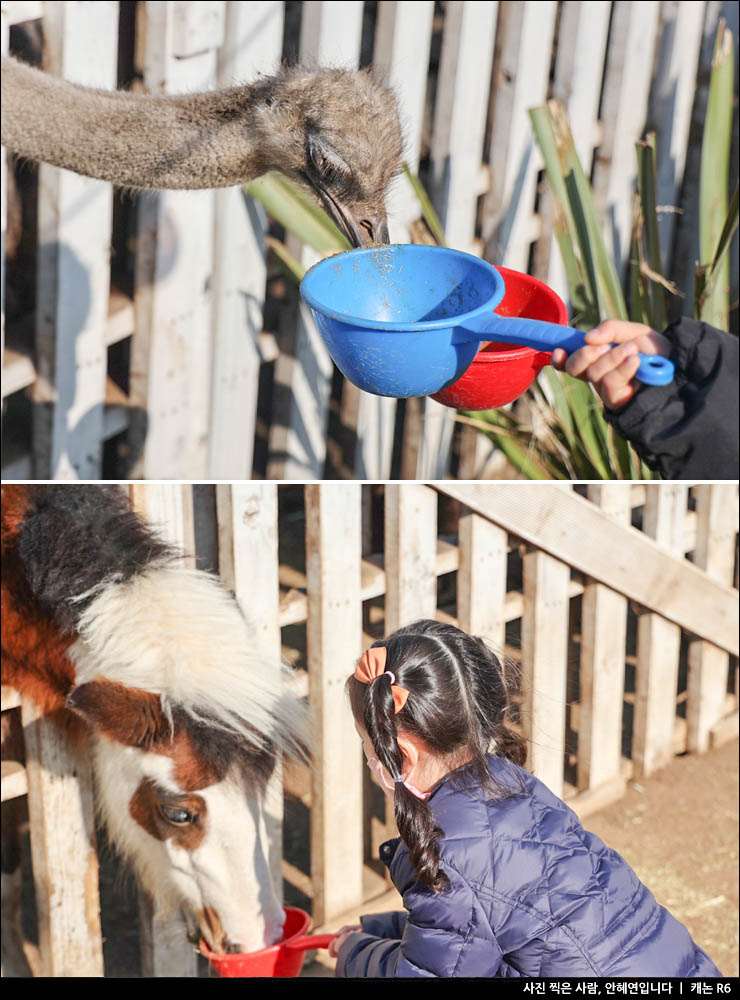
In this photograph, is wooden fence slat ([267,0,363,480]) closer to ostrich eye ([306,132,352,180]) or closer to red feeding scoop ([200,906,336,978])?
ostrich eye ([306,132,352,180])

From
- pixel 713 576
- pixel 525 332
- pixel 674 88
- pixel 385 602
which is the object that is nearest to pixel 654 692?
pixel 713 576

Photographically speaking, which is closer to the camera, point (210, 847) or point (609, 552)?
point (210, 847)

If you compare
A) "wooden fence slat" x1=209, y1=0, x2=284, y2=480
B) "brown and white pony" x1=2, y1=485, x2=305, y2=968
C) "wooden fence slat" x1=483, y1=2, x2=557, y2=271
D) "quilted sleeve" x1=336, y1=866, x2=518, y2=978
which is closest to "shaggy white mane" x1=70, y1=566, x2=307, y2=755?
"brown and white pony" x1=2, y1=485, x2=305, y2=968

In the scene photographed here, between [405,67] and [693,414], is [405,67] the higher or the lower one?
the higher one

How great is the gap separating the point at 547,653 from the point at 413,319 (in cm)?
99

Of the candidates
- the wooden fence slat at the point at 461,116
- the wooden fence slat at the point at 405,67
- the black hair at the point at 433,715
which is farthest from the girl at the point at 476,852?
the wooden fence slat at the point at 461,116

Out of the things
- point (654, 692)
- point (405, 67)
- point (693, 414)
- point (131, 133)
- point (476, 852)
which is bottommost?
point (654, 692)

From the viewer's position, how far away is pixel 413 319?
83.4 inches

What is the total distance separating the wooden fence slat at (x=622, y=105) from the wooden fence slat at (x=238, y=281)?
193 cm

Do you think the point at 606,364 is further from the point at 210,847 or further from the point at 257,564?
the point at 210,847

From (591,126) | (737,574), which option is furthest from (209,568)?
(591,126)

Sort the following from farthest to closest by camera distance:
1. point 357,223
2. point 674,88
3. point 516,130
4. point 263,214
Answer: point 674,88, point 516,130, point 263,214, point 357,223

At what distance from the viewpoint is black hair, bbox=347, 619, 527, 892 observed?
2008 millimetres

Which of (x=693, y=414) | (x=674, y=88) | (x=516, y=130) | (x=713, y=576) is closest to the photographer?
(x=693, y=414)
